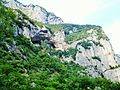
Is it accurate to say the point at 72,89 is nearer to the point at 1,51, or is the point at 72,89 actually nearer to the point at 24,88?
the point at 1,51

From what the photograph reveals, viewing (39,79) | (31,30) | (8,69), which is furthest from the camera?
(31,30)

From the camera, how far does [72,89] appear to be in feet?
336

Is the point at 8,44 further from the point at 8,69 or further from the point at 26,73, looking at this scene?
the point at 8,69

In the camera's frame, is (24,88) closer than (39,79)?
Yes

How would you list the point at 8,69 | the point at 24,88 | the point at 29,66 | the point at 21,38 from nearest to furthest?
the point at 24,88, the point at 8,69, the point at 29,66, the point at 21,38

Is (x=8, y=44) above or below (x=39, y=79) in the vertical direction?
above

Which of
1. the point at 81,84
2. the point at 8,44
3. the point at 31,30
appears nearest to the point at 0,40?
the point at 8,44

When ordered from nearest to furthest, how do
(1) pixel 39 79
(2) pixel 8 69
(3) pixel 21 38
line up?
(2) pixel 8 69, (1) pixel 39 79, (3) pixel 21 38

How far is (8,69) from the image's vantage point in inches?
3396

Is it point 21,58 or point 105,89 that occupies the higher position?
point 21,58

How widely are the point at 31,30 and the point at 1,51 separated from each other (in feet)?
247

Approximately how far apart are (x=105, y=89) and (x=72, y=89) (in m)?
16.7

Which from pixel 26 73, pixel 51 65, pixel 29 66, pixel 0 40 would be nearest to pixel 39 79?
pixel 26 73

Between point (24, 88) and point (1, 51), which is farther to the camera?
point (1, 51)
